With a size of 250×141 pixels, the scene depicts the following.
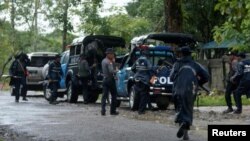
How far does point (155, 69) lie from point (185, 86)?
282 inches

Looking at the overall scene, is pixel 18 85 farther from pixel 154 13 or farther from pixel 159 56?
pixel 154 13

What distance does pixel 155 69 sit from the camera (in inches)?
736

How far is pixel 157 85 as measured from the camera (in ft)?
61.0

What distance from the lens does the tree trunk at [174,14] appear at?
24484 mm

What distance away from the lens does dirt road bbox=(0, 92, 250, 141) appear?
40.2 ft

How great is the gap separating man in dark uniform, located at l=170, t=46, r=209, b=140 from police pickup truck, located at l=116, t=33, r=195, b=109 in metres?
6.51

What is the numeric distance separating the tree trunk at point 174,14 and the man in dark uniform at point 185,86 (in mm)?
12930

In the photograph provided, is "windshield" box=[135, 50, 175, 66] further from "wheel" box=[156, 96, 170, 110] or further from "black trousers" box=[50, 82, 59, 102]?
"black trousers" box=[50, 82, 59, 102]

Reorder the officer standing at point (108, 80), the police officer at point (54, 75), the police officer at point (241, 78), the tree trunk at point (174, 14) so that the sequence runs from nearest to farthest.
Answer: the officer standing at point (108, 80) < the police officer at point (241, 78) < the police officer at point (54, 75) < the tree trunk at point (174, 14)

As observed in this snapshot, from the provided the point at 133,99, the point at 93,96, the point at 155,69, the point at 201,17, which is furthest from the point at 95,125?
the point at 201,17
